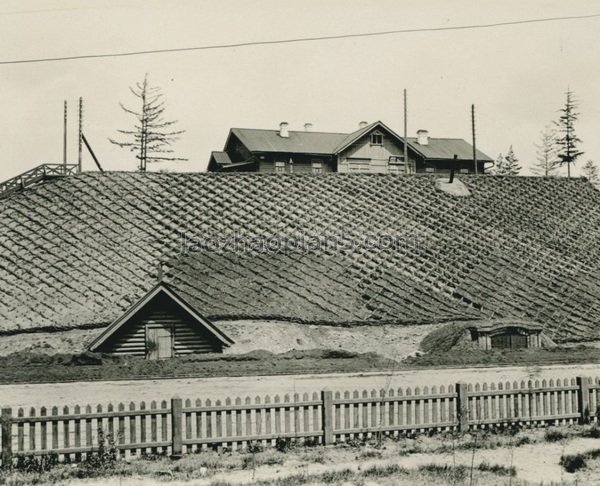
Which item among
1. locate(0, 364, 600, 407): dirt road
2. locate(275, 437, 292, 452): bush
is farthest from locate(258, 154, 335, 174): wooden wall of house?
locate(275, 437, 292, 452): bush

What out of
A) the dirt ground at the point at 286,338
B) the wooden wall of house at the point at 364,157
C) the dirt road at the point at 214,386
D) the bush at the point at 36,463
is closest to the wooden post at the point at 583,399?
the dirt road at the point at 214,386

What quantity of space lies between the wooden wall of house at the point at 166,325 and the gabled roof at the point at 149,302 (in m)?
0.24

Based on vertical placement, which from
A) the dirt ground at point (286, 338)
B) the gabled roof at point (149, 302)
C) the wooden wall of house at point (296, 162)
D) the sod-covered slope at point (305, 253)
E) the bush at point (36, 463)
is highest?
the wooden wall of house at point (296, 162)

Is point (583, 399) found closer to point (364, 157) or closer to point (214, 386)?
point (214, 386)

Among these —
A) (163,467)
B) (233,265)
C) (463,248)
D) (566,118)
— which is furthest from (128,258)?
(566,118)

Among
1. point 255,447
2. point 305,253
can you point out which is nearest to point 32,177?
point 305,253

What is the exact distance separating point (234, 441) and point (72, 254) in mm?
17351

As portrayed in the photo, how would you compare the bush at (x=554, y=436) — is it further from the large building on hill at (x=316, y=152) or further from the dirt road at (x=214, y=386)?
the large building on hill at (x=316, y=152)

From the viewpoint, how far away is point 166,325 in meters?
22.4

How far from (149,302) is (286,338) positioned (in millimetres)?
4947

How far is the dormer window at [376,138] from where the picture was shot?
175 feet

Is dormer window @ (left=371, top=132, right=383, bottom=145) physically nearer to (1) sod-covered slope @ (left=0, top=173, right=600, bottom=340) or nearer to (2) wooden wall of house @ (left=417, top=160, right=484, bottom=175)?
(2) wooden wall of house @ (left=417, top=160, right=484, bottom=175)

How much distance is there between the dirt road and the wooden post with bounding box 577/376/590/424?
3957 millimetres

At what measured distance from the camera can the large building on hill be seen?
52312 mm
